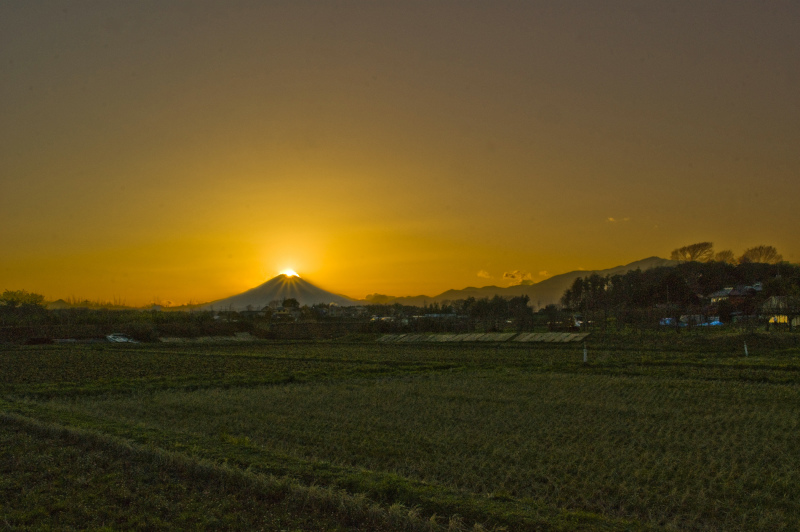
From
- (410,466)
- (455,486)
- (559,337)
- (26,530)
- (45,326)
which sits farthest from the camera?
(45,326)

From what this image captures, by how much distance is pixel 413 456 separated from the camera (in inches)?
358

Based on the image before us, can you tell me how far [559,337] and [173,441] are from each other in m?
35.5

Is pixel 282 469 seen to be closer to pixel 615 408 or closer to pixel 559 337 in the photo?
pixel 615 408

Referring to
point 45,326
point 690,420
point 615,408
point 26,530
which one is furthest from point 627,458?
point 45,326

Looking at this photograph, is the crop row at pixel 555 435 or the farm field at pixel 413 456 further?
the crop row at pixel 555 435

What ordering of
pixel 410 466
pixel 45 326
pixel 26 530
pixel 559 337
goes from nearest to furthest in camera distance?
pixel 26 530, pixel 410 466, pixel 559 337, pixel 45 326

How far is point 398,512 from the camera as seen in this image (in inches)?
237

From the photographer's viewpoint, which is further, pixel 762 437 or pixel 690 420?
pixel 690 420

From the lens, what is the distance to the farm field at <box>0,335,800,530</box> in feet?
20.5

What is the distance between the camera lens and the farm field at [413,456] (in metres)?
6.24

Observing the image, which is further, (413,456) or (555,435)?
(555,435)

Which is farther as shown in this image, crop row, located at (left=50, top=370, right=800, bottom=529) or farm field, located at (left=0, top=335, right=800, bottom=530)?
crop row, located at (left=50, top=370, right=800, bottom=529)

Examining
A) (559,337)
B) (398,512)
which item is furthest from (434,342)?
(398,512)

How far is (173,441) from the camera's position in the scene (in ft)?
31.0
